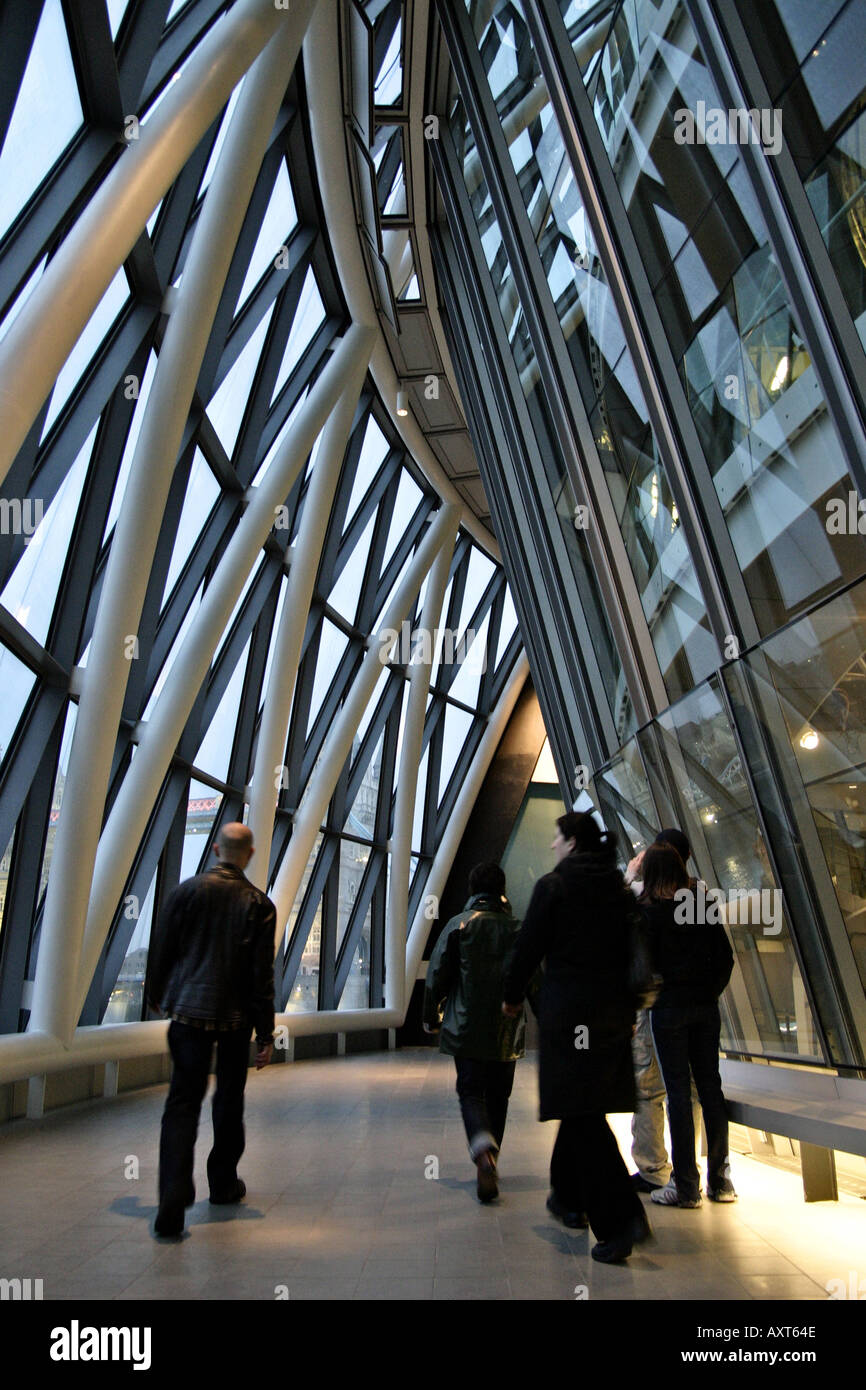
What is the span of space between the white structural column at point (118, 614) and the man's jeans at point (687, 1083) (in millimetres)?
5645

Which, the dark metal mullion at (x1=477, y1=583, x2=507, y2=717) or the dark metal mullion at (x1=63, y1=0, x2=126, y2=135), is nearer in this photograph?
the dark metal mullion at (x1=63, y1=0, x2=126, y2=135)

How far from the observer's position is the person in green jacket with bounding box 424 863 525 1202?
6941mm

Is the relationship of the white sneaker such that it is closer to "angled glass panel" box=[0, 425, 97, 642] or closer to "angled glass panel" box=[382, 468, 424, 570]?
"angled glass panel" box=[0, 425, 97, 642]

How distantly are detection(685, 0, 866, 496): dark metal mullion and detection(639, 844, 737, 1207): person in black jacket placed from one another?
2869mm

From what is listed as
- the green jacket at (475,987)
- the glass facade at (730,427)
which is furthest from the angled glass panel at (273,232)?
the green jacket at (475,987)

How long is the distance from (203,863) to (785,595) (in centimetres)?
1181

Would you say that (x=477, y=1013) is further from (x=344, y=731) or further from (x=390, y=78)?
(x=344, y=731)

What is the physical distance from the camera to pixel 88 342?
1026cm

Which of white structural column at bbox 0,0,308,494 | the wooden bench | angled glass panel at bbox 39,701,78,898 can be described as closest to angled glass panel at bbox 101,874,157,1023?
angled glass panel at bbox 39,701,78,898

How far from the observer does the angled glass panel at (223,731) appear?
16.3 m

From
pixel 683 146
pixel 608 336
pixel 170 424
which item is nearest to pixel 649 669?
pixel 608 336

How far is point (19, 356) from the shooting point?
6.98 meters

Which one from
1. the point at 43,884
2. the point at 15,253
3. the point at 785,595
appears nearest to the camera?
the point at 785,595
